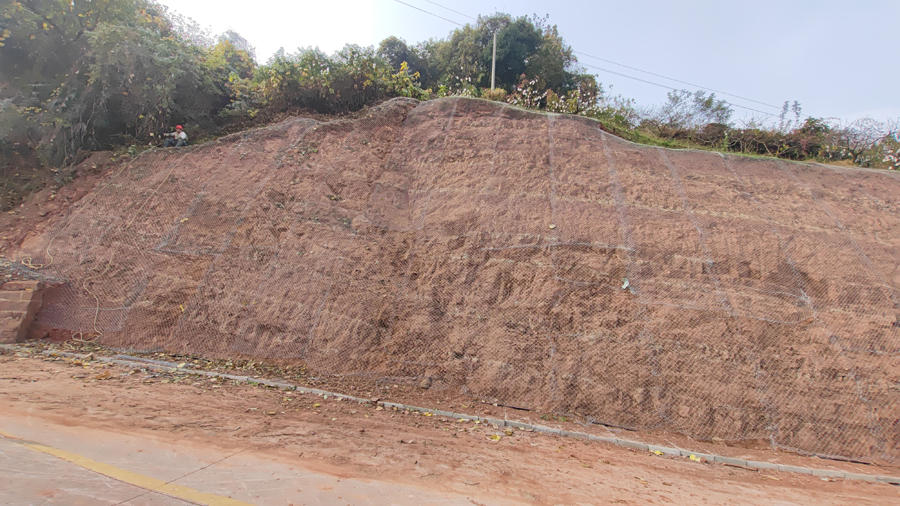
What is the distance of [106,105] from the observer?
8680 mm

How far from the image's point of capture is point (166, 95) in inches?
338

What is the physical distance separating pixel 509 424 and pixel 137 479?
3346 mm

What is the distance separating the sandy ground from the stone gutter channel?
0.12 metres

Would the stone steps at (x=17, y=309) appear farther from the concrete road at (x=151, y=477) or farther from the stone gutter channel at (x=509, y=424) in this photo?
the concrete road at (x=151, y=477)

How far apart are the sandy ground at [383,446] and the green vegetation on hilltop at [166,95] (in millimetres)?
6025

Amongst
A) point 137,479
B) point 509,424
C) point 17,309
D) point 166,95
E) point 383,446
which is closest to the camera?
point 137,479

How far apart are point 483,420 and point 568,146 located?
5348 mm

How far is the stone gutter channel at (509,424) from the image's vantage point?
415cm

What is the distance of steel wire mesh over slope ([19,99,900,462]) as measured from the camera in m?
4.96

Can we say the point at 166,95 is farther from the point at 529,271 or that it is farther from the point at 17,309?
the point at 529,271

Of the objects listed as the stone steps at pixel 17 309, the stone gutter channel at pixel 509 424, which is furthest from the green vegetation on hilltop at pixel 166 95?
the stone gutter channel at pixel 509 424

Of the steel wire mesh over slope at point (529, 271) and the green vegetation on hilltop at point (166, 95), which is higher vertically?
the green vegetation on hilltop at point (166, 95)

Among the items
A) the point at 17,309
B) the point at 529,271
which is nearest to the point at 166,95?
the point at 17,309

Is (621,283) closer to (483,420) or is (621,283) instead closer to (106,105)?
(483,420)
